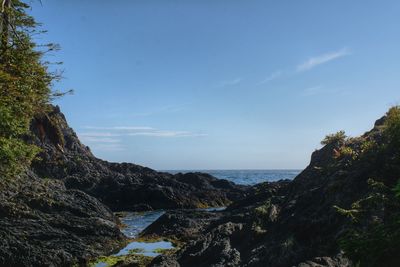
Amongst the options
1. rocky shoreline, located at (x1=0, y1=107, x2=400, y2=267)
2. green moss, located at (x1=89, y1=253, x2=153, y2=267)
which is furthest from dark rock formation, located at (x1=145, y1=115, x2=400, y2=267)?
green moss, located at (x1=89, y1=253, x2=153, y2=267)

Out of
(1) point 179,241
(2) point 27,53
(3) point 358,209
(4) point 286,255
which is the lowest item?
(1) point 179,241

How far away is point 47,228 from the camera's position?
20.6m

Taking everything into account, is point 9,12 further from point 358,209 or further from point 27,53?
point 358,209

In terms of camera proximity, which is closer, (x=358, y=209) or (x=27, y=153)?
(x=358, y=209)

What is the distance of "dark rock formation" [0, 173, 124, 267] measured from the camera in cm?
1742

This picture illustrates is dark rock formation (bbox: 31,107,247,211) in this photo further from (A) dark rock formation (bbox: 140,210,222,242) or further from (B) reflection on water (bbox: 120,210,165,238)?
(A) dark rock formation (bbox: 140,210,222,242)

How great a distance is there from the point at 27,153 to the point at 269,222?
985 centimetres

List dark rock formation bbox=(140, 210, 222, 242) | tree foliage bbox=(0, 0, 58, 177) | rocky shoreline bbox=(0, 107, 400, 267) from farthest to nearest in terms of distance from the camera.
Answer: dark rock formation bbox=(140, 210, 222, 242) < tree foliage bbox=(0, 0, 58, 177) < rocky shoreline bbox=(0, 107, 400, 267)

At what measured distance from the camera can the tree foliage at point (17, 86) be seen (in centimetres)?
1511

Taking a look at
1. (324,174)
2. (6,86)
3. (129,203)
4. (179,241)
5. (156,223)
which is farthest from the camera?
(129,203)

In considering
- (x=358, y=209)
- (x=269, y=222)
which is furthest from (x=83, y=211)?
(x=358, y=209)

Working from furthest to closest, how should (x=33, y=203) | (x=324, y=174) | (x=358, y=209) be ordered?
1. (x=33, y=203)
2. (x=324, y=174)
3. (x=358, y=209)

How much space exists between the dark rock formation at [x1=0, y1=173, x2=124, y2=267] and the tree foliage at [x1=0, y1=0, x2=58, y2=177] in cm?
200

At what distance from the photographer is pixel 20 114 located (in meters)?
16.4
